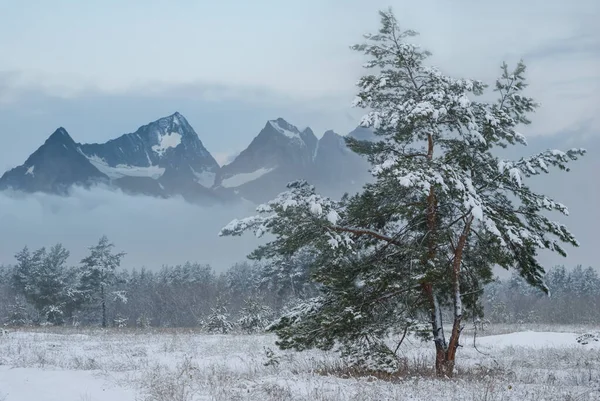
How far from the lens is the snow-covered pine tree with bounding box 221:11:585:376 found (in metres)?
9.40

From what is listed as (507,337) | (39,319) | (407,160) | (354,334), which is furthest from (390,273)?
(39,319)

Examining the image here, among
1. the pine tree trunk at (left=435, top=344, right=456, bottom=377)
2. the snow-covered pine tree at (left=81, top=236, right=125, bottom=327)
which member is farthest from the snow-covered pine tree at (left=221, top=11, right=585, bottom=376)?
the snow-covered pine tree at (left=81, top=236, right=125, bottom=327)

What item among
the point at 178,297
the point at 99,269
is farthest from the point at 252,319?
the point at 178,297

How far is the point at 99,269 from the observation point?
48.5 meters

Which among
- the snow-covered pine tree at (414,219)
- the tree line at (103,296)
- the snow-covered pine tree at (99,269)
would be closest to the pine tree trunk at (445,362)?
the snow-covered pine tree at (414,219)

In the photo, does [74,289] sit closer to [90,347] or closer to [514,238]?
[90,347]

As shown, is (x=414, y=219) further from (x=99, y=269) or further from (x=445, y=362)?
(x=99, y=269)

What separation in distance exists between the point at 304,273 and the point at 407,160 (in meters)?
33.8

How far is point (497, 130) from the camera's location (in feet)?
33.3

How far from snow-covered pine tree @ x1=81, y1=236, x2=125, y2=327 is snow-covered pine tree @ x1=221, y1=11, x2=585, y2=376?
42628 millimetres

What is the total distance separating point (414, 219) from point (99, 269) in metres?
43.9

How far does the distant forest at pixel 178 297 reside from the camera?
4294 centimetres

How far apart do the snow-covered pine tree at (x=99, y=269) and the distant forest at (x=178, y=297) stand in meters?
0.08

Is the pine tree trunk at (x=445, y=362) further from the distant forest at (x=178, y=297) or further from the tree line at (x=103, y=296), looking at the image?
the tree line at (x=103, y=296)
